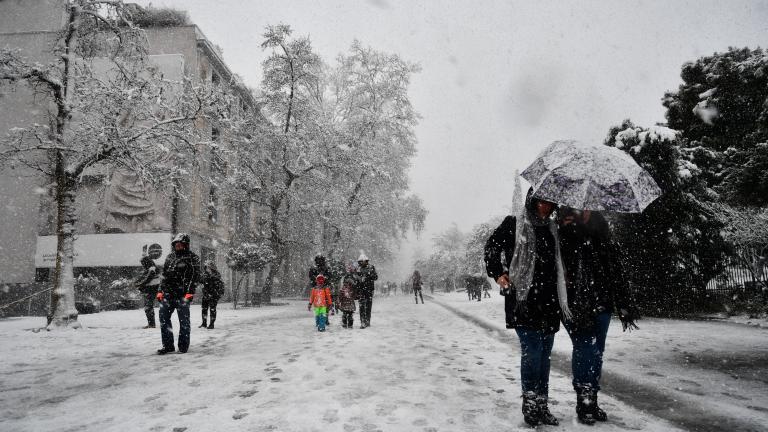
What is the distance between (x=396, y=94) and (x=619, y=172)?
85.3ft

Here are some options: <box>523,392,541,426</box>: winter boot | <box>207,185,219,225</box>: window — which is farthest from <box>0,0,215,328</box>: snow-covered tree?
<box>207,185,219,225</box>: window

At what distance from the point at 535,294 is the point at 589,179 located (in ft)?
3.23

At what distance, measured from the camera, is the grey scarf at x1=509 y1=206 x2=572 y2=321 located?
3.21 metres

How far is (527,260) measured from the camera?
128 inches

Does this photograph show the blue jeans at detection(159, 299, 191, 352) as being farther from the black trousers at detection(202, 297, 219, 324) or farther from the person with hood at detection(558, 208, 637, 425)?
the person with hood at detection(558, 208, 637, 425)

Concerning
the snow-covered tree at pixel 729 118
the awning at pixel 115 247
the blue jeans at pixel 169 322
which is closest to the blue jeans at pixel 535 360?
the blue jeans at pixel 169 322

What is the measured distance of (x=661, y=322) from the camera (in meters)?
9.75

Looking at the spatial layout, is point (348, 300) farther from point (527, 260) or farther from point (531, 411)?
point (527, 260)

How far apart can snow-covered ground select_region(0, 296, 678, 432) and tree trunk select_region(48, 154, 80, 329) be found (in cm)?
247

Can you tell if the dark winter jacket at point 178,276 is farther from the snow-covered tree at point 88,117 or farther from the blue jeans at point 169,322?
the snow-covered tree at point 88,117

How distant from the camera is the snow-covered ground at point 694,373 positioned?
11.2ft

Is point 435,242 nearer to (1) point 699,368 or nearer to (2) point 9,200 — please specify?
(2) point 9,200

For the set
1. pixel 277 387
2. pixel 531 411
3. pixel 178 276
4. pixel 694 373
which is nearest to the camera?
pixel 531 411

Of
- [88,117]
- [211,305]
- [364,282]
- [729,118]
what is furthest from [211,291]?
[729,118]
